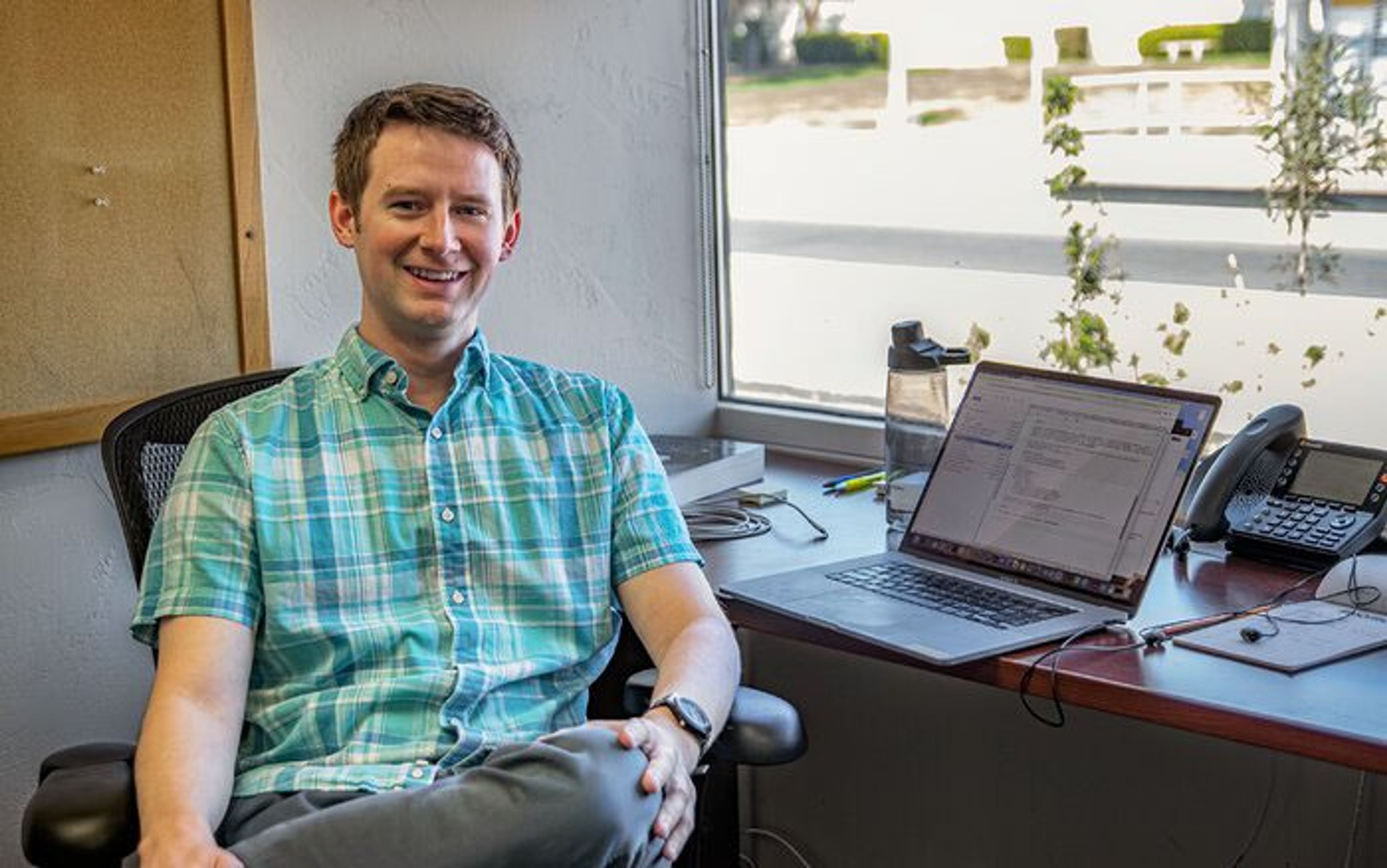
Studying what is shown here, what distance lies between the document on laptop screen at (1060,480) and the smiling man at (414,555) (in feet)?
1.22

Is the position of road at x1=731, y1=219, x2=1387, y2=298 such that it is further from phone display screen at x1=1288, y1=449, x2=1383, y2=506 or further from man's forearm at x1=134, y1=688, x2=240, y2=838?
man's forearm at x1=134, y1=688, x2=240, y2=838

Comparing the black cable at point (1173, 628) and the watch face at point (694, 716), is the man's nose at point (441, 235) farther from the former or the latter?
the black cable at point (1173, 628)

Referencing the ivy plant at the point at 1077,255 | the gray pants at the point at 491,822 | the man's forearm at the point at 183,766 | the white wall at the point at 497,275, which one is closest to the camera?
the gray pants at the point at 491,822

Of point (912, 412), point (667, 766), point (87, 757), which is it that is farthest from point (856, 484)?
point (87, 757)

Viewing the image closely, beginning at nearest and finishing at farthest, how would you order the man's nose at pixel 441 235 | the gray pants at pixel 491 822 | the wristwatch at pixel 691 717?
the gray pants at pixel 491 822 → the wristwatch at pixel 691 717 → the man's nose at pixel 441 235

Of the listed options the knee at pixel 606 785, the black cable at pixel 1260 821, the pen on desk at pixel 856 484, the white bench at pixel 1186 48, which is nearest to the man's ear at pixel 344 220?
the knee at pixel 606 785

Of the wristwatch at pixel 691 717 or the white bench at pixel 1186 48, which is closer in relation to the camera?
the wristwatch at pixel 691 717

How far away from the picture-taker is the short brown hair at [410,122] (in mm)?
1859

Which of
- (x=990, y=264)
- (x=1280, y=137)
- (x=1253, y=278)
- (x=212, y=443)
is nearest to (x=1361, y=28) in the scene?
(x=1280, y=137)

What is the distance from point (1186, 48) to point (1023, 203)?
0.33m

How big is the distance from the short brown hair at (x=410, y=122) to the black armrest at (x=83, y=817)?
0.64 metres

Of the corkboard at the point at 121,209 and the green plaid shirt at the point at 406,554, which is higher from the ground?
the corkboard at the point at 121,209

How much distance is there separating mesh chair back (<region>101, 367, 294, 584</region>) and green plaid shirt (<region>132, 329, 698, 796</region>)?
103 millimetres

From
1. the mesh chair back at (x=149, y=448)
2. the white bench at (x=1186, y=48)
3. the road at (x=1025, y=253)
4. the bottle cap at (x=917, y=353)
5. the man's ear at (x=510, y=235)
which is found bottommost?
the mesh chair back at (x=149, y=448)
